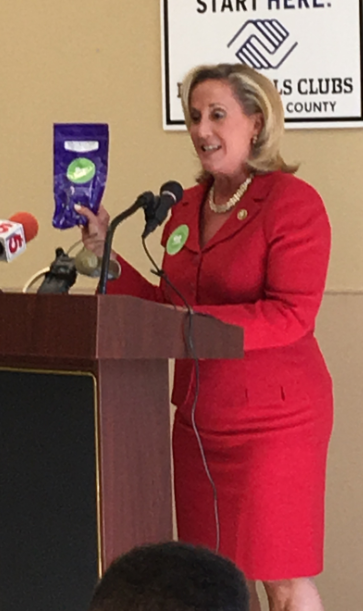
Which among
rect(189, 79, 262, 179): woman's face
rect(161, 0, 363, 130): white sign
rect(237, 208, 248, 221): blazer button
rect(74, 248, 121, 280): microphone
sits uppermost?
rect(161, 0, 363, 130): white sign

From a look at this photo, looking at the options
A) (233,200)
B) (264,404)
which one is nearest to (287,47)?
(233,200)

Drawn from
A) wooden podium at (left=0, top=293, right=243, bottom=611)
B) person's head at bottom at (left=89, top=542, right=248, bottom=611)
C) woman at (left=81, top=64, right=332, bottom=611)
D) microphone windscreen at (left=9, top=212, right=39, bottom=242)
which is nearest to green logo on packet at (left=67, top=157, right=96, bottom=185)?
microphone windscreen at (left=9, top=212, right=39, bottom=242)

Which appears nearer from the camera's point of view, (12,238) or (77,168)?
(12,238)

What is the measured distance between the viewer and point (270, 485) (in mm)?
1852

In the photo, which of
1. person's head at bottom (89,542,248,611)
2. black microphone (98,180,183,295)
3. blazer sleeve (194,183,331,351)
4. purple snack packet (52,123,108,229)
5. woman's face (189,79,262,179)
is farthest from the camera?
woman's face (189,79,262,179)

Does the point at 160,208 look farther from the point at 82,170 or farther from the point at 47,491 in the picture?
the point at 47,491

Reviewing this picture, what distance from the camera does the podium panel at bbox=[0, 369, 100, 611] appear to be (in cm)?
125

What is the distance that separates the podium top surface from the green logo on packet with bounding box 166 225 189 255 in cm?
70

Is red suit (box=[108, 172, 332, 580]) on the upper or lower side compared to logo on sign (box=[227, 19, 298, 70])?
lower

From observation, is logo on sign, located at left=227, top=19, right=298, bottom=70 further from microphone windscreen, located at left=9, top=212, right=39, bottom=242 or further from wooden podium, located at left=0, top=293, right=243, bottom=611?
wooden podium, located at left=0, top=293, right=243, bottom=611

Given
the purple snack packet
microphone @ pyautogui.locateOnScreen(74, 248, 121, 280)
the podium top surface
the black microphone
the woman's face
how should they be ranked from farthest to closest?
the woman's face
the purple snack packet
microphone @ pyautogui.locateOnScreen(74, 248, 121, 280)
the black microphone
the podium top surface

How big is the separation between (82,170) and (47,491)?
1.78 ft

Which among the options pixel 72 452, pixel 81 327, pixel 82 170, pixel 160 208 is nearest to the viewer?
pixel 81 327

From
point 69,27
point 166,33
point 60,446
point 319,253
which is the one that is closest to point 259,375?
point 319,253
